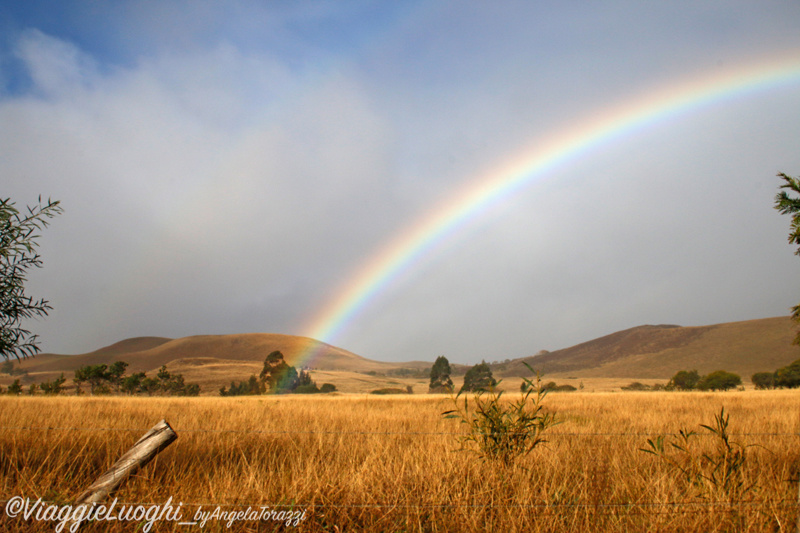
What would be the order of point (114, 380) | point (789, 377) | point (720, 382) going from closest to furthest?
point (114, 380) < point (789, 377) < point (720, 382)

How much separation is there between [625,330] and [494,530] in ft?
686

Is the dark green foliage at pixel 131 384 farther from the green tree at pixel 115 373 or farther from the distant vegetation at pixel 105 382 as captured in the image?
the green tree at pixel 115 373

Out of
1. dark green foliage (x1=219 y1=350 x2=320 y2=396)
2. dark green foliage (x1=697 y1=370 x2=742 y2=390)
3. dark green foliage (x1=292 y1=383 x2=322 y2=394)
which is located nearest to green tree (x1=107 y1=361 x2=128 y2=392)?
dark green foliage (x1=219 y1=350 x2=320 y2=396)

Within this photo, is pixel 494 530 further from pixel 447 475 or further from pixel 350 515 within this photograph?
pixel 350 515

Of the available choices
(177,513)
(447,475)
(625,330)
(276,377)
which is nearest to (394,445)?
(447,475)

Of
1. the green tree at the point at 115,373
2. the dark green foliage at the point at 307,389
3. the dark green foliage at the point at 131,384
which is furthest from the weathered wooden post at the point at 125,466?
the dark green foliage at the point at 307,389

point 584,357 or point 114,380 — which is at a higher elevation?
point 114,380

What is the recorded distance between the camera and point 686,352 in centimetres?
12750

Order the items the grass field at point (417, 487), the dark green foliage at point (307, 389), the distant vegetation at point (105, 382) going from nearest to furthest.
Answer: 1. the grass field at point (417, 487)
2. the distant vegetation at point (105, 382)
3. the dark green foliage at point (307, 389)

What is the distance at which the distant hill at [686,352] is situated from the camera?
107500mm

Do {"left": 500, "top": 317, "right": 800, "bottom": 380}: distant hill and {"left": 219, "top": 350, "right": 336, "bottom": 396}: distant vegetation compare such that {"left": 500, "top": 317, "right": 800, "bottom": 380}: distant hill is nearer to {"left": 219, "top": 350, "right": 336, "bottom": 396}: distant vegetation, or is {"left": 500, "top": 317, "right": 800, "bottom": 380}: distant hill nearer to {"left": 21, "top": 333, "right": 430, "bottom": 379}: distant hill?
{"left": 219, "top": 350, "right": 336, "bottom": 396}: distant vegetation

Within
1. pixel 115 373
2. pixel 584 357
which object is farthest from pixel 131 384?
pixel 584 357

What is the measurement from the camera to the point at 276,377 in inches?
2630

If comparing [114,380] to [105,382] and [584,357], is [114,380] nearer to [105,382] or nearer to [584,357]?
[105,382]
